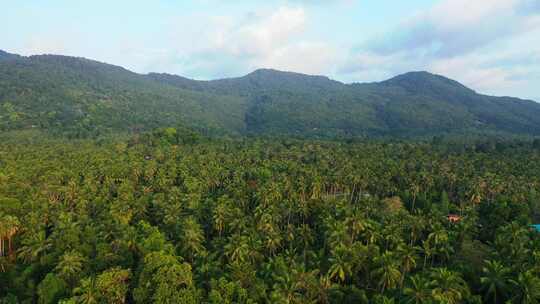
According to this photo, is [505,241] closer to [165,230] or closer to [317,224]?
[317,224]

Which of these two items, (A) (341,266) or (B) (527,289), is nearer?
(B) (527,289)

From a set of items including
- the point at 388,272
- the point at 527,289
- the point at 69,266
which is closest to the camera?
the point at 527,289

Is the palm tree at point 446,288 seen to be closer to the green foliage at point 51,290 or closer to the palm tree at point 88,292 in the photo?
the palm tree at point 88,292

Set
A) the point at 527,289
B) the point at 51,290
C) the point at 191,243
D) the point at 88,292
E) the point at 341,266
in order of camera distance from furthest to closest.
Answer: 1. the point at 191,243
2. the point at 341,266
3. the point at 51,290
4. the point at 527,289
5. the point at 88,292

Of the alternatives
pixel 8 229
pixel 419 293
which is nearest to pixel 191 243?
pixel 8 229

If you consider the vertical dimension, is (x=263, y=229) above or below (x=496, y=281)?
below

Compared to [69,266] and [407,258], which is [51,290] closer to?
[69,266]

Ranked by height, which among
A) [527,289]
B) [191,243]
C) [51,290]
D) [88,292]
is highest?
[527,289]
